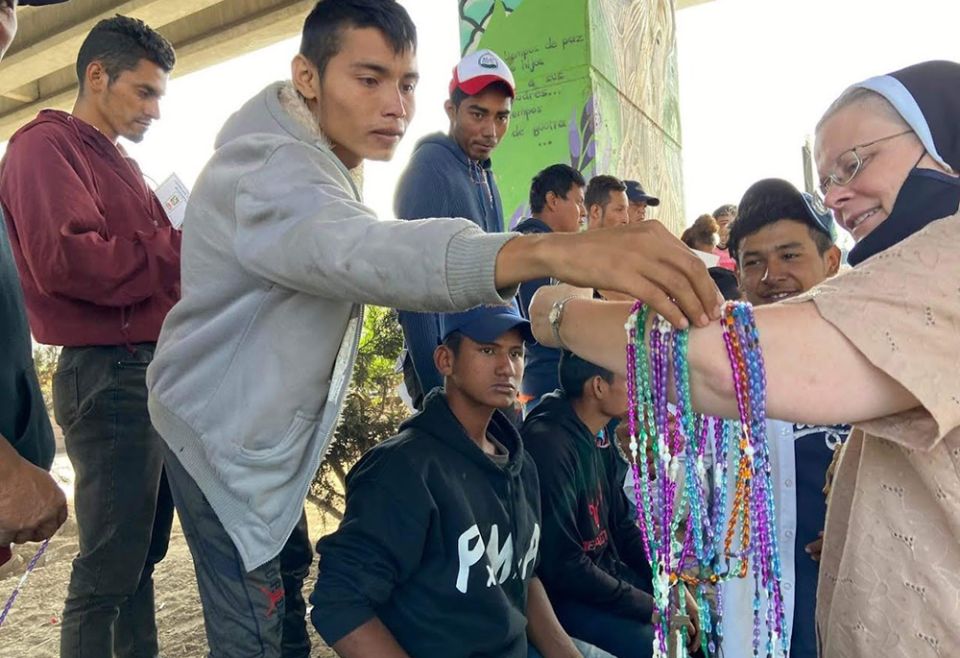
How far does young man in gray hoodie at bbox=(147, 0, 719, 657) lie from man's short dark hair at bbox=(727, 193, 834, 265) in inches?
47.0

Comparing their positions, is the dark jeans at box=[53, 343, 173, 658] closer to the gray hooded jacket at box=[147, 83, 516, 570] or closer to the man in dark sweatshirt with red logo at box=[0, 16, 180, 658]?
the man in dark sweatshirt with red logo at box=[0, 16, 180, 658]

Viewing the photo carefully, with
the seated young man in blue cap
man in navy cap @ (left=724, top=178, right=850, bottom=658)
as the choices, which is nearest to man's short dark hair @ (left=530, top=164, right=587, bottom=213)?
the seated young man in blue cap

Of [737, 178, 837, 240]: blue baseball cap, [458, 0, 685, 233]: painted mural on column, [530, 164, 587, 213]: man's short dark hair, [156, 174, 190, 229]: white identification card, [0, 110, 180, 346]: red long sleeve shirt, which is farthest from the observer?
[458, 0, 685, 233]: painted mural on column

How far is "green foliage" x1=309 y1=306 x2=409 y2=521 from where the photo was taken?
441cm

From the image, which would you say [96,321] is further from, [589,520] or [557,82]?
[557,82]

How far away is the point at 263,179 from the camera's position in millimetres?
1396

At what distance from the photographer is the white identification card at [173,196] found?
2451 millimetres

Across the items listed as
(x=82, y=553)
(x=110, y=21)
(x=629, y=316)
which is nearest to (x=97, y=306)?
(x=82, y=553)

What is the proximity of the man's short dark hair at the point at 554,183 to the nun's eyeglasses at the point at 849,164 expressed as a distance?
2864 mm

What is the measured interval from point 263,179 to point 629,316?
73 centimetres

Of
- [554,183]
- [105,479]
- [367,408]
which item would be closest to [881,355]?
[105,479]

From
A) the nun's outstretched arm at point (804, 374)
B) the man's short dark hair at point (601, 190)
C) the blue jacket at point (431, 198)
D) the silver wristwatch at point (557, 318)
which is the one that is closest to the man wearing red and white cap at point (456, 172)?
the blue jacket at point (431, 198)

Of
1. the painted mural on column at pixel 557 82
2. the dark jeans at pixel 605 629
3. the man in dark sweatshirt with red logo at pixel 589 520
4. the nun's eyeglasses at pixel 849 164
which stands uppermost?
the painted mural on column at pixel 557 82

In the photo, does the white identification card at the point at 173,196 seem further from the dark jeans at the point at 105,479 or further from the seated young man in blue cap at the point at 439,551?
the seated young man in blue cap at the point at 439,551
